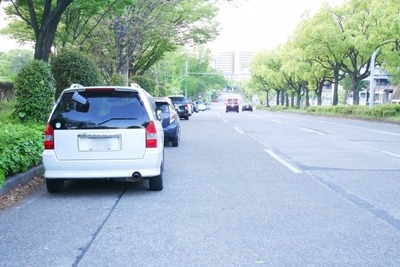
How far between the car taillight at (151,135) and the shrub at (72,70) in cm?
893

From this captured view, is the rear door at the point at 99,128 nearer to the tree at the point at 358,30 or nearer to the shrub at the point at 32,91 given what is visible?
the shrub at the point at 32,91

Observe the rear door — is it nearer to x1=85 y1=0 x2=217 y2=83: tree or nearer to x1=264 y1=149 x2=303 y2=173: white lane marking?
x1=264 y1=149 x2=303 y2=173: white lane marking

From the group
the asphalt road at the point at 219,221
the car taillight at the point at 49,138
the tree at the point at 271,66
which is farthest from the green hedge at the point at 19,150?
the tree at the point at 271,66

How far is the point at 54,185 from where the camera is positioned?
7496mm

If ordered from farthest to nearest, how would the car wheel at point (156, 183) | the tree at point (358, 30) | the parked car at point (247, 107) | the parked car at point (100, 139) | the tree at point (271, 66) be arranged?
the tree at point (271, 66), the parked car at point (247, 107), the tree at point (358, 30), the car wheel at point (156, 183), the parked car at point (100, 139)

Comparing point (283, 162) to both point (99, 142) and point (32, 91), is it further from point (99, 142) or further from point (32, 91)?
point (32, 91)

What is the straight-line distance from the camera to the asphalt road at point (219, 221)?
4605 mm

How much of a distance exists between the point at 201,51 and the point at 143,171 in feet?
256

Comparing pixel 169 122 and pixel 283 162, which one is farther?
pixel 169 122

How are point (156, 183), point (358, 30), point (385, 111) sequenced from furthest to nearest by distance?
point (358, 30) → point (385, 111) → point (156, 183)

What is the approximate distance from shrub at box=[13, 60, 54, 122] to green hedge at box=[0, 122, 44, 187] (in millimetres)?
2985

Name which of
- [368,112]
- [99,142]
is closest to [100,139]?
[99,142]

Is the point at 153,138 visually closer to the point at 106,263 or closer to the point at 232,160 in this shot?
the point at 106,263

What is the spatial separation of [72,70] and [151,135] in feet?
30.2
